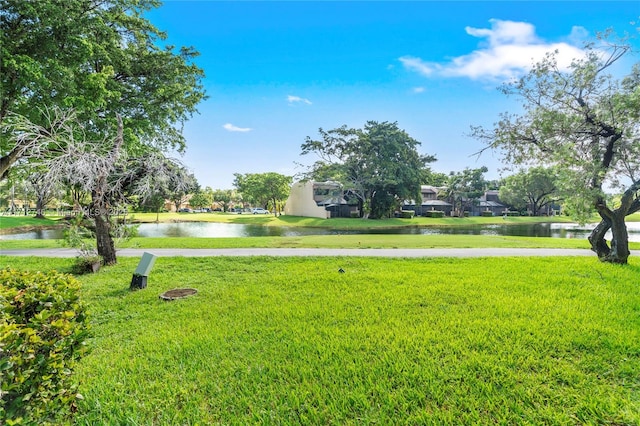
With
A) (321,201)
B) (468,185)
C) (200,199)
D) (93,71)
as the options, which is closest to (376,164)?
(321,201)

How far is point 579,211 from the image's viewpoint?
736cm

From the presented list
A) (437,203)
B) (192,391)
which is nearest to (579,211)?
(192,391)

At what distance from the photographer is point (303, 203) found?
140 feet

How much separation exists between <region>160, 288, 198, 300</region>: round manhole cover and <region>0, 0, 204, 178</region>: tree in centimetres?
412

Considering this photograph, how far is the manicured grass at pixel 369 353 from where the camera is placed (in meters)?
2.32

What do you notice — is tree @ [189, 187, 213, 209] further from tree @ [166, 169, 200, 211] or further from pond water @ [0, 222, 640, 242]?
tree @ [166, 169, 200, 211]

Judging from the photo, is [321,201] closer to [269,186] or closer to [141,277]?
[269,186]

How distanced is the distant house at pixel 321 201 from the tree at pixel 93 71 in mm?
24717

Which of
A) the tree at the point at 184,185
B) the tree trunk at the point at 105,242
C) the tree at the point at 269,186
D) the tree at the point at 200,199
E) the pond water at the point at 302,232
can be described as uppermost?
the tree at the point at 269,186

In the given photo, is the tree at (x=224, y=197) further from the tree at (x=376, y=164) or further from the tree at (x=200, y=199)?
the tree at (x=376, y=164)

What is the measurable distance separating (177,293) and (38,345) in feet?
12.6

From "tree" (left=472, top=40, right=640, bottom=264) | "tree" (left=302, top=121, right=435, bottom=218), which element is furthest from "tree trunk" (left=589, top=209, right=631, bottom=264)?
"tree" (left=302, top=121, right=435, bottom=218)

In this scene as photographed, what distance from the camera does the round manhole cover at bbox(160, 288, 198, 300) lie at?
5160 millimetres

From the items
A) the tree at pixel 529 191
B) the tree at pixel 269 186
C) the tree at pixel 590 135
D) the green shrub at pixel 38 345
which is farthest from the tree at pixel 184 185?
the tree at pixel 529 191
